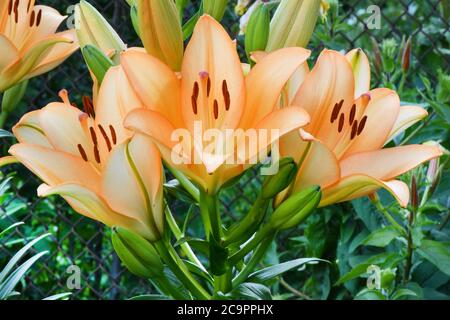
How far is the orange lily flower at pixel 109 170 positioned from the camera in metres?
0.59

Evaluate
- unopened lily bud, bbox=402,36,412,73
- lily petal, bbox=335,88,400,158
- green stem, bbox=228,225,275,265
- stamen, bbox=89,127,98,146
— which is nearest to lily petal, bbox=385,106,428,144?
lily petal, bbox=335,88,400,158

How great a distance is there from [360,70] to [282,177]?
14 centimetres

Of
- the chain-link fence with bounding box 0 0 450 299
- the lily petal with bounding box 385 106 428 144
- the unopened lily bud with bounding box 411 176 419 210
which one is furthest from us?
the chain-link fence with bounding box 0 0 450 299

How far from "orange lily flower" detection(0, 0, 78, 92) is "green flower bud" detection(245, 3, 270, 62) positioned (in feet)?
0.69

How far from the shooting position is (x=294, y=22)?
672mm

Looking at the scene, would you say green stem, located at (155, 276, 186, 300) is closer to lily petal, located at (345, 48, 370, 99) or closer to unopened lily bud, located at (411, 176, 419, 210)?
lily petal, located at (345, 48, 370, 99)

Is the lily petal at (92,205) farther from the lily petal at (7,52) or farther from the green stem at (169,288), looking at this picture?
the lily petal at (7,52)

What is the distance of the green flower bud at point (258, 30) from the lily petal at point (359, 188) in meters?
0.13

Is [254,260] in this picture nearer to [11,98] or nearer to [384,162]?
[384,162]

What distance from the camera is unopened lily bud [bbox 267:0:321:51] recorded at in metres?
0.67

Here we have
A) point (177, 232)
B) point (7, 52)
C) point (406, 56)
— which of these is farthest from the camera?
point (406, 56)

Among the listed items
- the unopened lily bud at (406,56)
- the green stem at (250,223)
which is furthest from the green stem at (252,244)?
the unopened lily bud at (406,56)

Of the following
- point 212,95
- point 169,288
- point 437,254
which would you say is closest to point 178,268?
point 169,288
